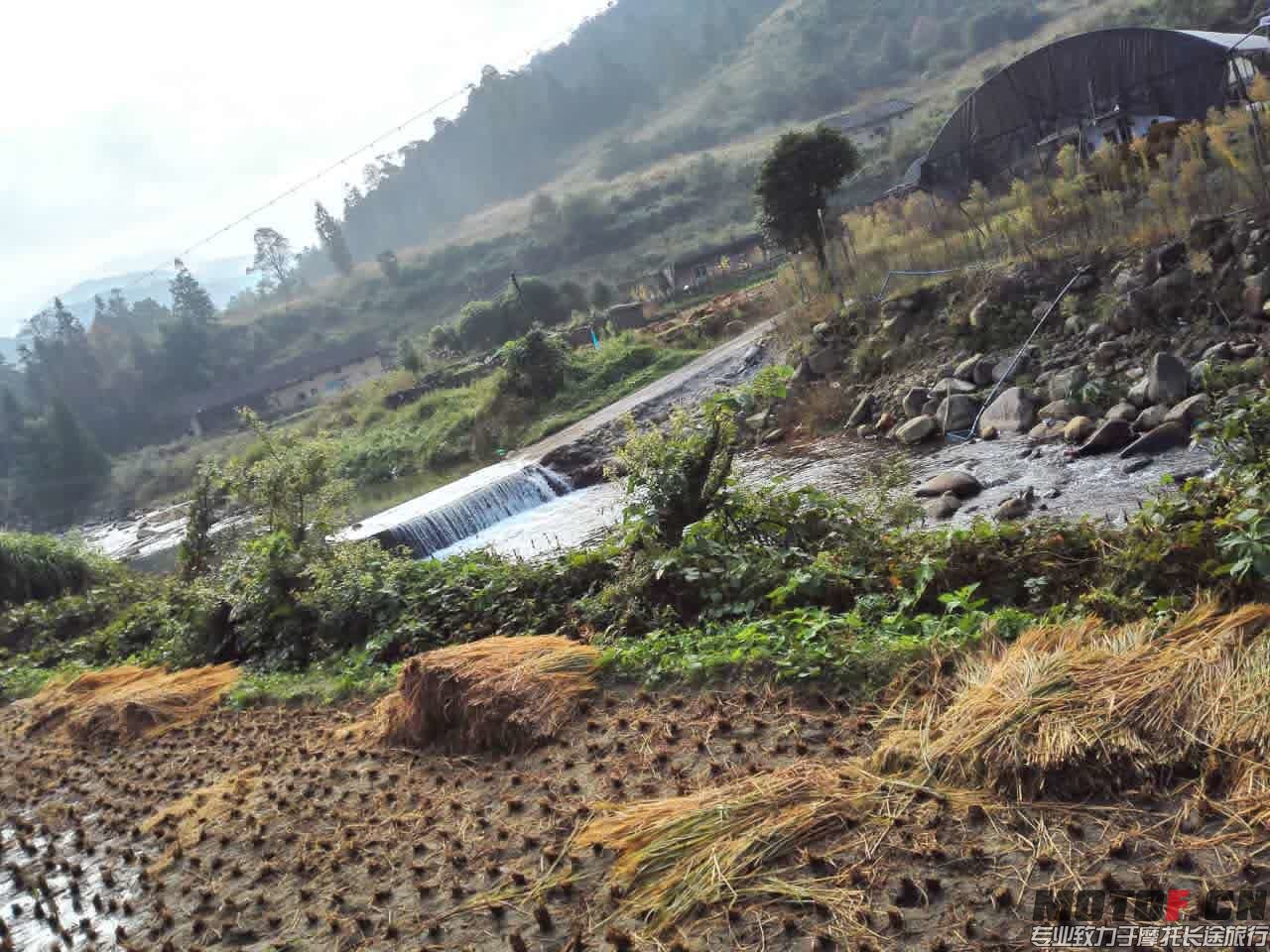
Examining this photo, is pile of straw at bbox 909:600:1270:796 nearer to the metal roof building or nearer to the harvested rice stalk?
the harvested rice stalk

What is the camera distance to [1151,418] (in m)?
10.9

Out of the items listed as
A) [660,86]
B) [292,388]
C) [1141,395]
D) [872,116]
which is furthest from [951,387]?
[660,86]

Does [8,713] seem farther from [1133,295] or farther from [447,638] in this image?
[1133,295]

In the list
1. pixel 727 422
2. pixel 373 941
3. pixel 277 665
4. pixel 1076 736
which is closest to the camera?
pixel 1076 736

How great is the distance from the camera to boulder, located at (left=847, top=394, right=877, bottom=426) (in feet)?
54.1

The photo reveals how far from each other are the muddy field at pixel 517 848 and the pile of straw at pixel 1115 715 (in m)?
0.12

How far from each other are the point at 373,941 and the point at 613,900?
2.79ft

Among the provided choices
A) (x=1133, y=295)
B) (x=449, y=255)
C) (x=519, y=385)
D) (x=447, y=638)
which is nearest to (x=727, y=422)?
(x=447, y=638)

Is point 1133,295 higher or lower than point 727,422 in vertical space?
lower

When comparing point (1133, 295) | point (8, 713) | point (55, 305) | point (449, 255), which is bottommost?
point (1133, 295)

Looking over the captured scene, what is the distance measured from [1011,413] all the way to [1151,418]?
2.34m

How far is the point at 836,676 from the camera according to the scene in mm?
4113

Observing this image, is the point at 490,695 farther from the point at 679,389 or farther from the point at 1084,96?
the point at 1084,96

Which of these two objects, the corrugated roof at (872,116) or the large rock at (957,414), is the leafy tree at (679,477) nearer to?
the large rock at (957,414)
